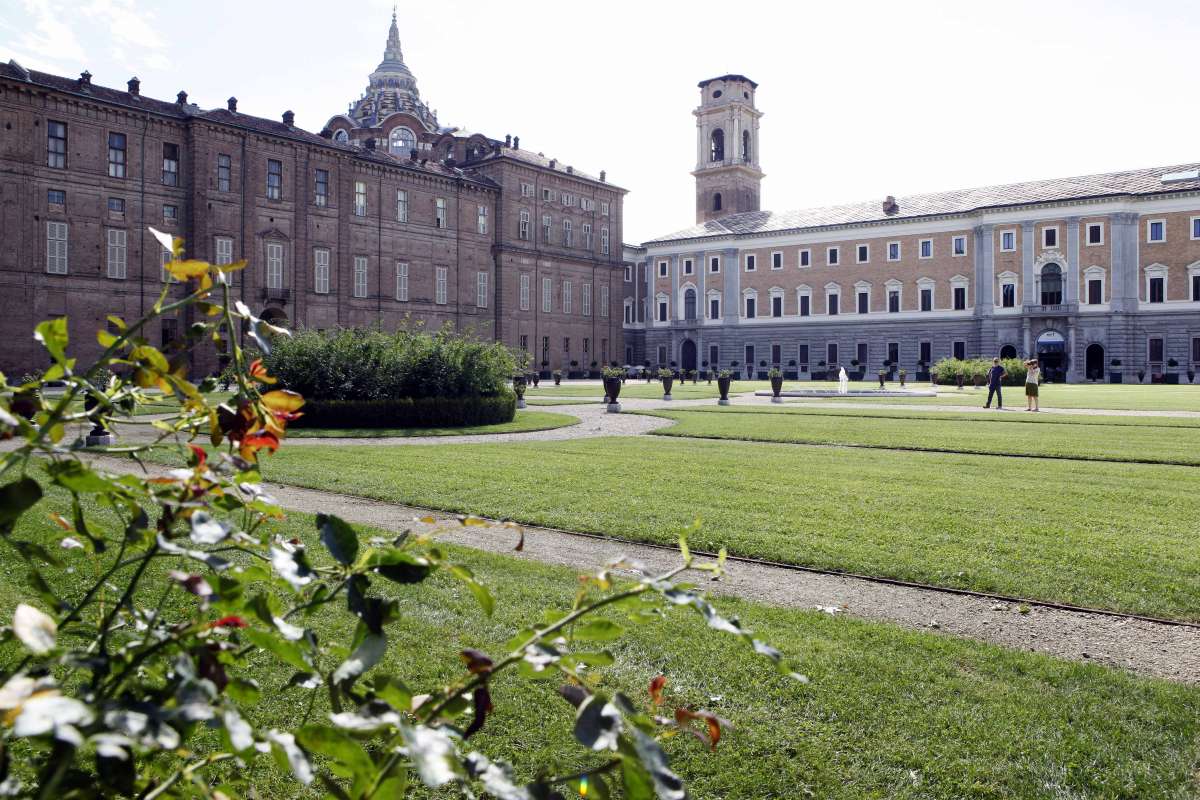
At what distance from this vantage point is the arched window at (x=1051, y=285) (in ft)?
196

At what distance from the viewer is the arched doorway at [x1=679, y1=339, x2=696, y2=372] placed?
253ft

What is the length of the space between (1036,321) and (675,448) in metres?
53.5

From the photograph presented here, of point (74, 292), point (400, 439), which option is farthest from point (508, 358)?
point (74, 292)

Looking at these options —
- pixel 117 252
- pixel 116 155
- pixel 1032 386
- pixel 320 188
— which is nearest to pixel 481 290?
pixel 320 188

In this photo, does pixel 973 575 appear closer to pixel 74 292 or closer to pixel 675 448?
pixel 675 448

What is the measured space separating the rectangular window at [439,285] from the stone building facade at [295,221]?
0.12 metres

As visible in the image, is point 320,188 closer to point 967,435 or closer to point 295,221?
point 295,221

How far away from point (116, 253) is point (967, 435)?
133 feet

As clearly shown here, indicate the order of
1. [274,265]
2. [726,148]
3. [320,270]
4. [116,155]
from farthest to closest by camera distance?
[726,148] < [320,270] < [274,265] < [116,155]

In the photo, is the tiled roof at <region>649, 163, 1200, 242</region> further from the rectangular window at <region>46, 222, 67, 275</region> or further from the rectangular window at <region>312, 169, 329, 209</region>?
the rectangular window at <region>46, 222, 67, 275</region>

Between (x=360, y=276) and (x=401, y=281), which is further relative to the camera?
(x=401, y=281)

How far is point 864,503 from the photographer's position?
9617mm

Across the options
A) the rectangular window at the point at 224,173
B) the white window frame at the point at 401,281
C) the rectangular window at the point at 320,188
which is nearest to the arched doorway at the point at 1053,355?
the white window frame at the point at 401,281

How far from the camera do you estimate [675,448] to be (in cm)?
1553
